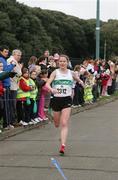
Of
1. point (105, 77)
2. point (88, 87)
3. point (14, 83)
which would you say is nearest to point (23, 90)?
point (14, 83)

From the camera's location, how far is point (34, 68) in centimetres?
1487

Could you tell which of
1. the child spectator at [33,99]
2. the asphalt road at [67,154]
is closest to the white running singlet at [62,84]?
the asphalt road at [67,154]

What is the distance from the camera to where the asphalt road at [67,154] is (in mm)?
8305

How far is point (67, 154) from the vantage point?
10039 mm

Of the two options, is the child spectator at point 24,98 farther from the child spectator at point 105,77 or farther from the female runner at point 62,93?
the child spectator at point 105,77

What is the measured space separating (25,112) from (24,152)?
138 inches

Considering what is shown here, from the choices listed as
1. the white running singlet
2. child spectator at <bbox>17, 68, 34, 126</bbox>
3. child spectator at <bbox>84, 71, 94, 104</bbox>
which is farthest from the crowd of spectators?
child spectator at <bbox>84, 71, 94, 104</bbox>

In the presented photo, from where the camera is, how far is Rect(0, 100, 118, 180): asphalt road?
8.30 meters

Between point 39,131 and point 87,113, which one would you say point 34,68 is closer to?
point 39,131

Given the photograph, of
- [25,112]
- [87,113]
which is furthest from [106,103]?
[25,112]

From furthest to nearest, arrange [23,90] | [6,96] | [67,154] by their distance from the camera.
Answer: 1. [23,90]
2. [6,96]
3. [67,154]

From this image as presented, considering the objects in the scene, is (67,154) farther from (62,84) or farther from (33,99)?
(33,99)

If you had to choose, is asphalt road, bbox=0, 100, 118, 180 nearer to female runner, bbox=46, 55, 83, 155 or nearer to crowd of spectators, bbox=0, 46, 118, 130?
crowd of spectators, bbox=0, 46, 118, 130

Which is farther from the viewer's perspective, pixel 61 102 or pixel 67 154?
pixel 61 102
